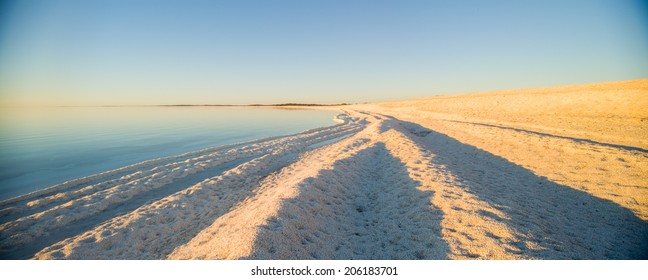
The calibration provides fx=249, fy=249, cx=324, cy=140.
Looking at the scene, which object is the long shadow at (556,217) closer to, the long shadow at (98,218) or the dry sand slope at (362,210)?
the dry sand slope at (362,210)

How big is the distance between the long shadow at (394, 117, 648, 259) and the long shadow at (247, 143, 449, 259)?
147 centimetres

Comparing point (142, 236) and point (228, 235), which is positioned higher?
point (228, 235)

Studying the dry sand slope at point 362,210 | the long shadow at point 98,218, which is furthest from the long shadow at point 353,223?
the long shadow at point 98,218

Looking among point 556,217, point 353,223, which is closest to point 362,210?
point 353,223

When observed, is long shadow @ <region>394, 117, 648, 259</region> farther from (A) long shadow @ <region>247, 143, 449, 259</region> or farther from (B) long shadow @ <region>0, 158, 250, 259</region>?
(B) long shadow @ <region>0, 158, 250, 259</region>

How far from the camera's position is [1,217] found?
720 centimetres

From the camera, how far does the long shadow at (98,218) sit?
573cm

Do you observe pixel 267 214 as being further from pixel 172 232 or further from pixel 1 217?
pixel 1 217

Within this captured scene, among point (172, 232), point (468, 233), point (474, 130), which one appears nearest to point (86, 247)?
point (172, 232)

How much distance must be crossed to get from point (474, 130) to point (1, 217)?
81.1 ft

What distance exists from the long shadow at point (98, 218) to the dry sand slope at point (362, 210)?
4cm

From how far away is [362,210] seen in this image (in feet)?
23.1

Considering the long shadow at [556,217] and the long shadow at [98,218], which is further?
the long shadow at [98,218]

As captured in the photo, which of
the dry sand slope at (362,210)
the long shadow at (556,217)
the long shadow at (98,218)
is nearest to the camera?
the long shadow at (556,217)
